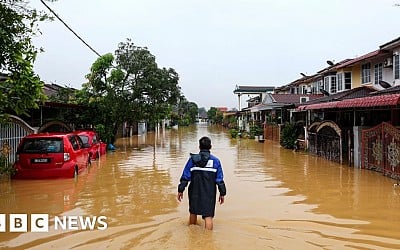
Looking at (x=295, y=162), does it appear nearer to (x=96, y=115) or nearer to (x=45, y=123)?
(x=45, y=123)

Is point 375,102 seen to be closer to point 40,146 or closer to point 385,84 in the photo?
point 385,84

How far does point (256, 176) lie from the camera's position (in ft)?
43.3

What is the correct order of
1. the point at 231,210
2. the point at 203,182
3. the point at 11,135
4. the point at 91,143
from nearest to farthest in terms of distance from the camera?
the point at 203,182, the point at 231,210, the point at 11,135, the point at 91,143

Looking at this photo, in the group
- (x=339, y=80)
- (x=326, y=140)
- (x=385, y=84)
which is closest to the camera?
(x=326, y=140)

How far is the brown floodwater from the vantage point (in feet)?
19.9

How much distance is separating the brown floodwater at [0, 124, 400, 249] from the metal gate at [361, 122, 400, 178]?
34cm

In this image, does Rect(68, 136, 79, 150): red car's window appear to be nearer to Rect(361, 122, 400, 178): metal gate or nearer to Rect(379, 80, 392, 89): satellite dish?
Rect(361, 122, 400, 178): metal gate

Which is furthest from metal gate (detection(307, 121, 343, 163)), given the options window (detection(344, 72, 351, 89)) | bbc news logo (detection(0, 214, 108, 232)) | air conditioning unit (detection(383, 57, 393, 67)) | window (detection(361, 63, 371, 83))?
bbc news logo (detection(0, 214, 108, 232))

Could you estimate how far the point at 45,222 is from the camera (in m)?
7.31

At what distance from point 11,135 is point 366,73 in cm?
1874

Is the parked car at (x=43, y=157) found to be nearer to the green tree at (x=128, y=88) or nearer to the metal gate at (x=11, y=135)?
the metal gate at (x=11, y=135)

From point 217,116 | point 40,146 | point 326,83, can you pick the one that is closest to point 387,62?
point 326,83

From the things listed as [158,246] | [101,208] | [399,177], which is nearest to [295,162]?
[399,177]

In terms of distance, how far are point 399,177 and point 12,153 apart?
12.1m
